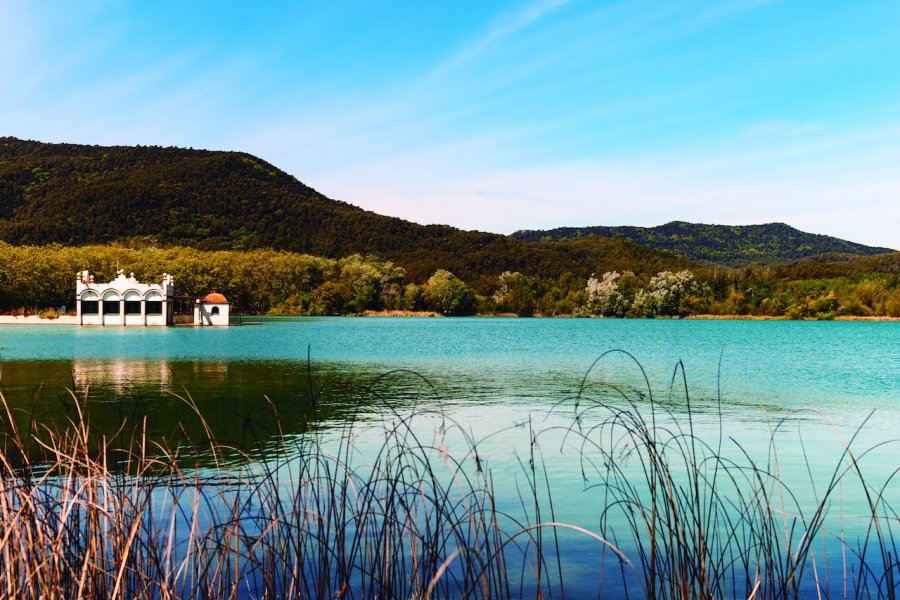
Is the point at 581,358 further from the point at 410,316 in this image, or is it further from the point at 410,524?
the point at 410,316

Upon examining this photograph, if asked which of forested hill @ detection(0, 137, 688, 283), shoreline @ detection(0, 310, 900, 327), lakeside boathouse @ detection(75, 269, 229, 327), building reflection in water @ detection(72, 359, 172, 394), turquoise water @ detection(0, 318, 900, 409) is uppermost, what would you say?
forested hill @ detection(0, 137, 688, 283)

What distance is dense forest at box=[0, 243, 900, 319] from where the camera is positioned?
92.1 m

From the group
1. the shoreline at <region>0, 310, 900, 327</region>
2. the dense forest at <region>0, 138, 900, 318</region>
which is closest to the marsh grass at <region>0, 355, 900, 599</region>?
the shoreline at <region>0, 310, 900, 327</region>

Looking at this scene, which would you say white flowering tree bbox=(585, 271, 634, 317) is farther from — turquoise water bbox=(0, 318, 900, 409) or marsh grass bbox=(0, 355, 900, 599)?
marsh grass bbox=(0, 355, 900, 599)

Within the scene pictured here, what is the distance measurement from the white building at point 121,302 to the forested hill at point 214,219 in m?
67.8

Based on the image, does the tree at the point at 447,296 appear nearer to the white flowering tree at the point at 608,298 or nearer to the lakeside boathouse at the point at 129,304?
the white flowering tree at the point at 608,298

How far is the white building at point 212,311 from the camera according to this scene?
225 feet

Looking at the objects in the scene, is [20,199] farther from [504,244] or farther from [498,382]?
[498,382]

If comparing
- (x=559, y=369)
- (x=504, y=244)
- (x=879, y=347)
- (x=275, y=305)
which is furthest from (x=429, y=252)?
(x=559, y=369)

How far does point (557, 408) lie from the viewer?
16.9 meters

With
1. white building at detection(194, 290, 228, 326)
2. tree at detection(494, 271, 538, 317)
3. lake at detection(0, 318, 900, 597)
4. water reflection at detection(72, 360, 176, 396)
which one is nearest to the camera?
lake at detection(0, 318, 900, 597)

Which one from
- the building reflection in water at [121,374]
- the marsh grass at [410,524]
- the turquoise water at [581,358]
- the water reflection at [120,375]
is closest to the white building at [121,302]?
the turquoise water at [581,358]

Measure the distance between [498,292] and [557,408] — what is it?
109149 mm

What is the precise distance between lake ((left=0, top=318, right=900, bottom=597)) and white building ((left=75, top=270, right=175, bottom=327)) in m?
28.6
